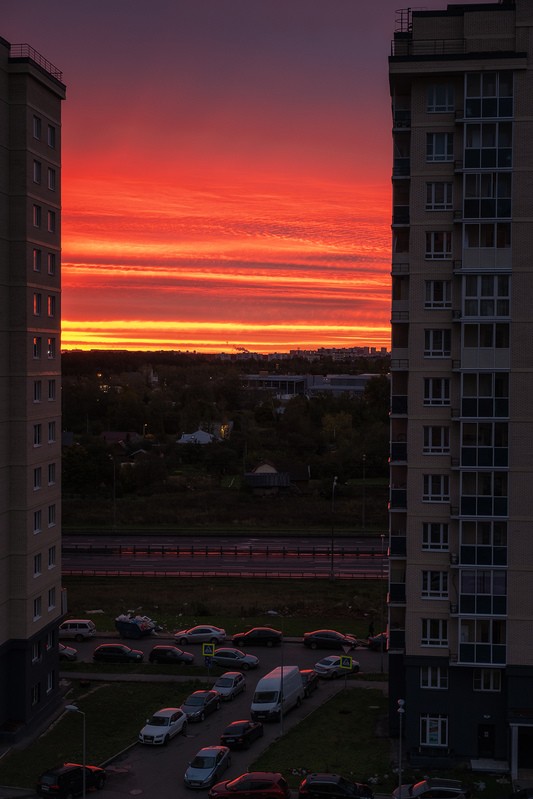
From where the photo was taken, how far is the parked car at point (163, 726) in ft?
100

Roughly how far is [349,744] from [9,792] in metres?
11.0

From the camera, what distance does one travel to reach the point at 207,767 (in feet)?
90.8

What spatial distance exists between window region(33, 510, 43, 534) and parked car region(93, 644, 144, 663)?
899cm

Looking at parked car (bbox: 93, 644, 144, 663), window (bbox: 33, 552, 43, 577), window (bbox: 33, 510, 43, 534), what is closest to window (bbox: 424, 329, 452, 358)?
window (bbox: 33, 510, 43, 534)

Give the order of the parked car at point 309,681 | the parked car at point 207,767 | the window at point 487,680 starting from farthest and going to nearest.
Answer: the parked car at point 309,681 → the window at point 487,680 → the parked car at point 207,767

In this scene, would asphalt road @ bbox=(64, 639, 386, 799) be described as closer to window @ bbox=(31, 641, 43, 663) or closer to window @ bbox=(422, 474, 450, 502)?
window @ bbox=(31, 641, 43, 663)

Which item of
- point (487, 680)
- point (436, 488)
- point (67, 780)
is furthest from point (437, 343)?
point (67, 780)

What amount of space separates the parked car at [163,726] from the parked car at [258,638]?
34.1 ft

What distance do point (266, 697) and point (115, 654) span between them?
31.5ft

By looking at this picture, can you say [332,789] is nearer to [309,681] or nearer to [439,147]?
[309,681]

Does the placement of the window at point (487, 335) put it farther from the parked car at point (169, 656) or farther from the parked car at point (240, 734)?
the parked car at point (169, 656)

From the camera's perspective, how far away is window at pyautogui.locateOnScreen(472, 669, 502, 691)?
1171 inches

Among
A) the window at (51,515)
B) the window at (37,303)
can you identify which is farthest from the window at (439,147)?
the window at (51,515)

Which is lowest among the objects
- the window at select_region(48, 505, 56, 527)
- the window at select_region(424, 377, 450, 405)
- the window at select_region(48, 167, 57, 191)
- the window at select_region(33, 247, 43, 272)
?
the window at select_region(48, 505, 56, 527)
